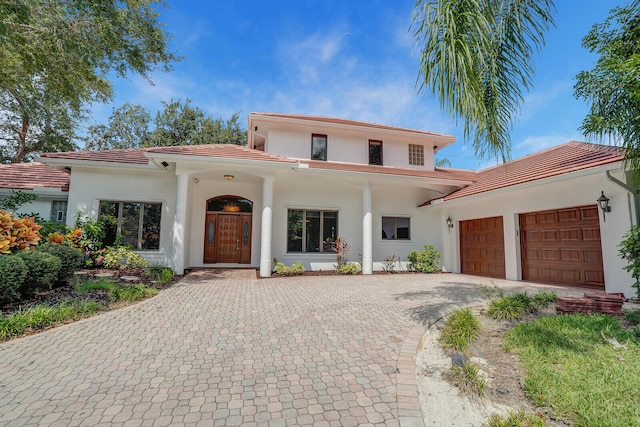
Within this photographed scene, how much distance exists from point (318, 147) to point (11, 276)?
33.7 ft

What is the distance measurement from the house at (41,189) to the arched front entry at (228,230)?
5.70 m

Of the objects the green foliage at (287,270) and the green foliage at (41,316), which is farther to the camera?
the green foliage at (287,270)

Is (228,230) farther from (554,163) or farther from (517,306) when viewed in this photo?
(554,163)

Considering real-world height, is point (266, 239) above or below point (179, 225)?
below

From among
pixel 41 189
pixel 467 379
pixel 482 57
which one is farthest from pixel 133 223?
pixel 482 57

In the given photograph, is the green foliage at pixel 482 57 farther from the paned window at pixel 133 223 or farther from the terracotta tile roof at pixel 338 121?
the paned window at pixel 133 223

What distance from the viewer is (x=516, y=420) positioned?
2.38m

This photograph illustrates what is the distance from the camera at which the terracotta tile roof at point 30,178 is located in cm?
1173

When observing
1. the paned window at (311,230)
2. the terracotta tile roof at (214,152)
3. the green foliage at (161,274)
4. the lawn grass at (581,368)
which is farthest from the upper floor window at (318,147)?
the lawn grass at (581,368)

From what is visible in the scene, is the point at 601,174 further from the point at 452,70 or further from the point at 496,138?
the point at 452,70

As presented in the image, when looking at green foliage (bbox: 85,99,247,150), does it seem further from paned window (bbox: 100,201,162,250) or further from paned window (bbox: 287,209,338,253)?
paned window (bbox: 287,209,338,253)

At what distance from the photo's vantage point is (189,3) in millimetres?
9242

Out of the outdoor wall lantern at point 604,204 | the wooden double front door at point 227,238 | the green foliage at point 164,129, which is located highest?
the green foliage at point 164,129

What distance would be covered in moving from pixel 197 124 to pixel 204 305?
898 inches
